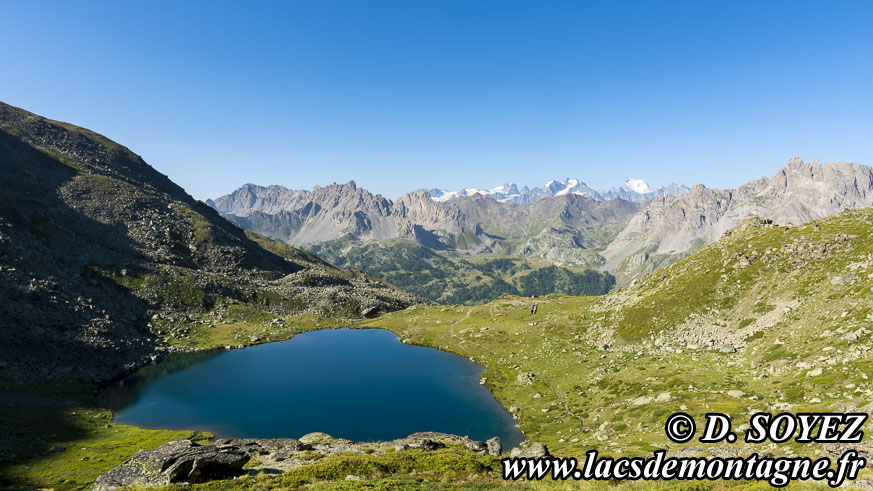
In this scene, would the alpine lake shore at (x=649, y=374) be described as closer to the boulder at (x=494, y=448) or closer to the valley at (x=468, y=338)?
the valley at (x=468, y=338)

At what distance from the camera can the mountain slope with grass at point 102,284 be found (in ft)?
320

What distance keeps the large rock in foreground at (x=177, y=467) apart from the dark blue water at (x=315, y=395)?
117 ft

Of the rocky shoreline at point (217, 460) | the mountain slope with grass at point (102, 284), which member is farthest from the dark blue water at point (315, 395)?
the rocky shoreline at point (217, 460)

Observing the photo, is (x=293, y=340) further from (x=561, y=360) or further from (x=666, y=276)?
(x=666, y=276)

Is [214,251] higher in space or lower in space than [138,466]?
higher

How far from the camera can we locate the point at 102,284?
134000mm

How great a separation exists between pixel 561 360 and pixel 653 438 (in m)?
50.3

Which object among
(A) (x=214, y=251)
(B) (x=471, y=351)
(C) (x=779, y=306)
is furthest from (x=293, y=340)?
(C) (x=779, y=306)

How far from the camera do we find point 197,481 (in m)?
31.5

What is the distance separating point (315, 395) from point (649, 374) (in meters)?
72.8

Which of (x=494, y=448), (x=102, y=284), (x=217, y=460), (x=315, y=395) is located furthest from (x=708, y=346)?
(x=102, y=284)

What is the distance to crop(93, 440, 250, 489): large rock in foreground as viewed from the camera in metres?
31.3

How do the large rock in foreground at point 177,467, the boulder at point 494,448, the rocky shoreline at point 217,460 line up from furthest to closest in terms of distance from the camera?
the boulder at point 494,448
the rocky shoreline at point 217,460
the large rock in foreground at point 177,467

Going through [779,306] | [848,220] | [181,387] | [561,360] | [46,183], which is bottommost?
[181,387]
